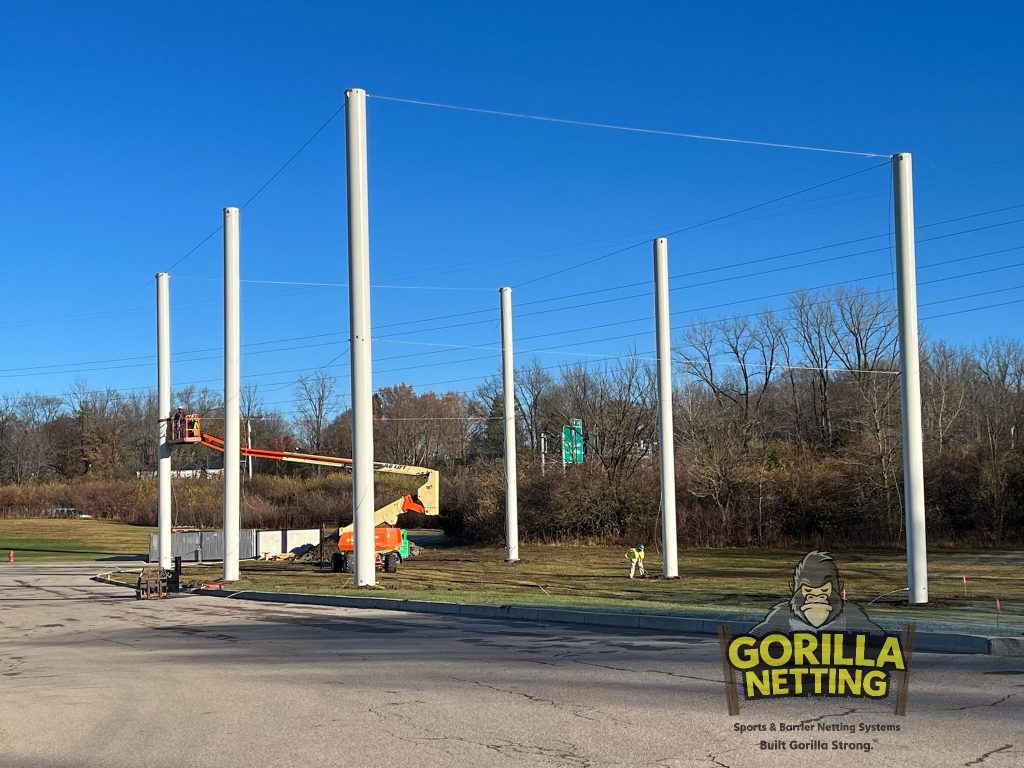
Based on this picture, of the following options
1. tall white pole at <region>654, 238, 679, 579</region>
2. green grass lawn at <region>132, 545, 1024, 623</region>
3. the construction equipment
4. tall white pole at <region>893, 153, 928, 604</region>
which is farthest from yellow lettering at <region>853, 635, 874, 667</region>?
the construction equipment

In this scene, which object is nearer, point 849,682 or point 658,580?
point 849,682

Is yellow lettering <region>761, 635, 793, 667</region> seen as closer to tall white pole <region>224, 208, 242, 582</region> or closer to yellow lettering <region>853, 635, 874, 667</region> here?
yellow lettering <region>853, 635, 874, 667</region>

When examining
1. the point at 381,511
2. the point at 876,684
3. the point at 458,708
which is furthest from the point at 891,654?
the point at 381,511

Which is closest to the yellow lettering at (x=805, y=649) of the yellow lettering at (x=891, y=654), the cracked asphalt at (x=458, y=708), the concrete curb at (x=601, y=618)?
the yellow lettering at (x=891, y=654)

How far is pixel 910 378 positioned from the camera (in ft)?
62.5

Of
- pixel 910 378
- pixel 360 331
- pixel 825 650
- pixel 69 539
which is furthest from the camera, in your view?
pixel 69 539

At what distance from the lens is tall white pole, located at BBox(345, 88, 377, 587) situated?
25922 millimetres

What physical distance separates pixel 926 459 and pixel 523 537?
66.6ft

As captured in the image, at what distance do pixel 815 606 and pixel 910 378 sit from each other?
841 cm

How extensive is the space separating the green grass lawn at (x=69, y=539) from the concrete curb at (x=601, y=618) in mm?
35302

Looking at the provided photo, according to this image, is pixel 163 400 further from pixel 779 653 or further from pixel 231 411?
pixel 779 653

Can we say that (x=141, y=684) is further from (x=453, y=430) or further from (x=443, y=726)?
(x=453, y=430)

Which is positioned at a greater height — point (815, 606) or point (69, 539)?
point (815, 606)

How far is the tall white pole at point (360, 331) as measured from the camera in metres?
25.9
